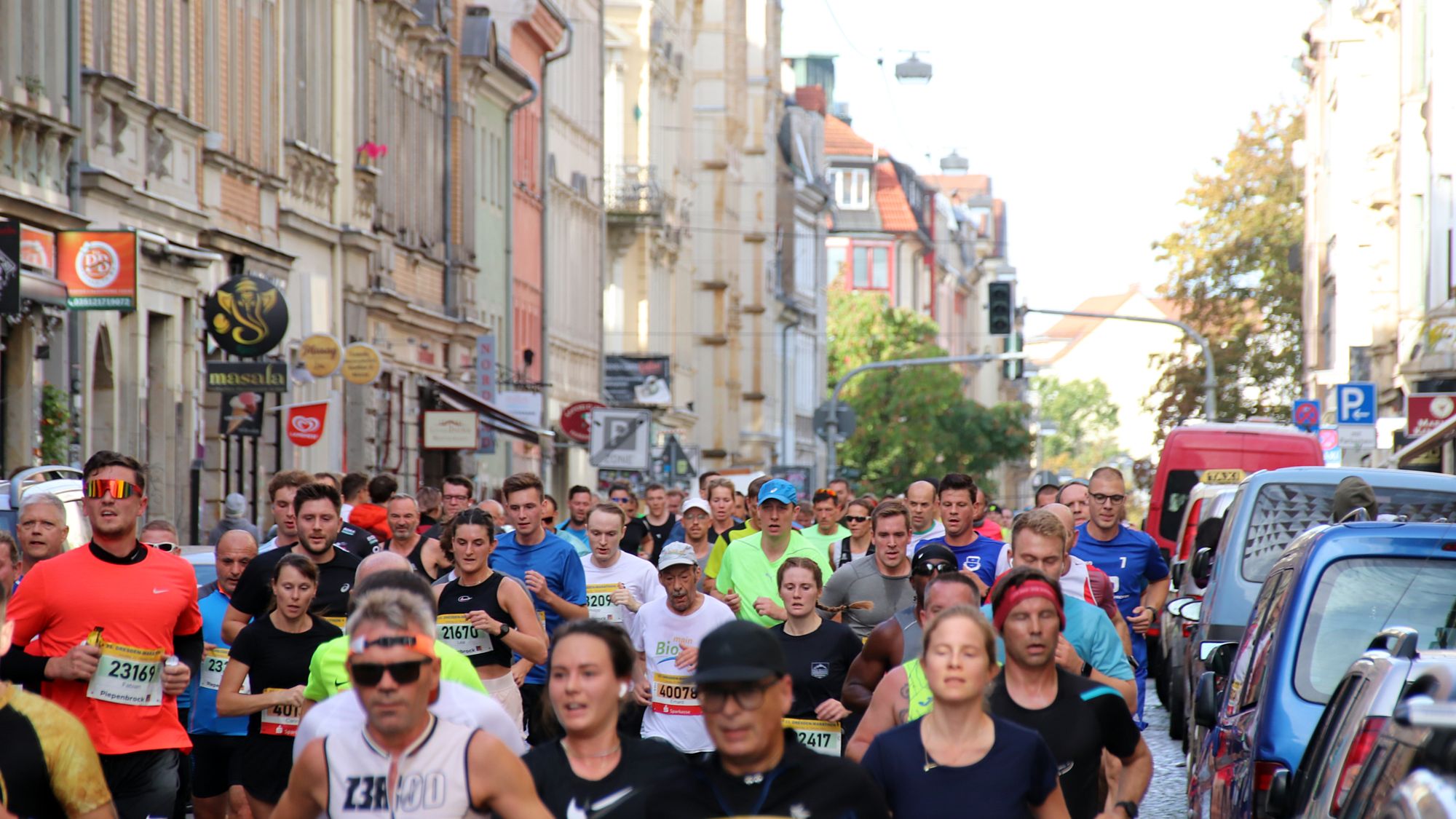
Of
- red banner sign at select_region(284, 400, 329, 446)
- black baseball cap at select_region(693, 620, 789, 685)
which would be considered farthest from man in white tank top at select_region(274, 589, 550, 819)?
red banner sign at select_region(284, 400, 329, 446)

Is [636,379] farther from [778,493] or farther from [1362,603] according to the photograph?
[1362,603]

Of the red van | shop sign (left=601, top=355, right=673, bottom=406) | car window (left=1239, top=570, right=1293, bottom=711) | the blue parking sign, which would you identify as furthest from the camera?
shop sign (left=601, top=355, right=673, bottom=406)

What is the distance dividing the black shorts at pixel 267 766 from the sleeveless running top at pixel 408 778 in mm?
4115

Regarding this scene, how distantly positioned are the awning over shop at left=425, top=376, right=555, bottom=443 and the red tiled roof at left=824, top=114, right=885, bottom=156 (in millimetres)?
71427

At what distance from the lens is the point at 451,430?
118 feet

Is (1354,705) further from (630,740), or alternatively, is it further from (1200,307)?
(1200,307)

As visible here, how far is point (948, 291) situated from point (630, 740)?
133 metres

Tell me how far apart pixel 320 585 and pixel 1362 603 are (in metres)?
4.88

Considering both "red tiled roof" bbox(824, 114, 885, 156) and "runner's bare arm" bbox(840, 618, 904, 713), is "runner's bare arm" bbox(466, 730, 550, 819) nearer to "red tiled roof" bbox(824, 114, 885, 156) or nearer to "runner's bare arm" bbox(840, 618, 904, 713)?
"runner's bare arm" bbox(840, 618, 904, 713)

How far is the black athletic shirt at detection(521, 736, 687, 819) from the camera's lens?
234 inches

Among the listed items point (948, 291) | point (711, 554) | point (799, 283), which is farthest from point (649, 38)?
point (948, 291)

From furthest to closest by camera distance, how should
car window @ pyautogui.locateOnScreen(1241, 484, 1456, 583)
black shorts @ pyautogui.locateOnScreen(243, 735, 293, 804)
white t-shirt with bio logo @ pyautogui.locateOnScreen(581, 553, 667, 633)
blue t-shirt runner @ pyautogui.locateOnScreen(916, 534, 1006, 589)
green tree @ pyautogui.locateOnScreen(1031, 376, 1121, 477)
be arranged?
1. green tree @ pyautogui.locateOnScreen(1031, 376, 1121, 477)
2. car window @ pyautogui.locateOnScreen(1241, 484, 1456, 583)
3. white t-shirt with bio logo @ pyautogui.locateOnScreen(581, 553, 667, 633)
4. blue t-shirt runner @ pyautogui.locateOnScreen(916, 534, 1006, 589)
5. black shorts @ pyautogui.locateOnScreen(243, 735, 293, 804)

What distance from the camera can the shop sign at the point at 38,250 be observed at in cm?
2170

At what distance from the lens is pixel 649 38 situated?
62.3 metres
